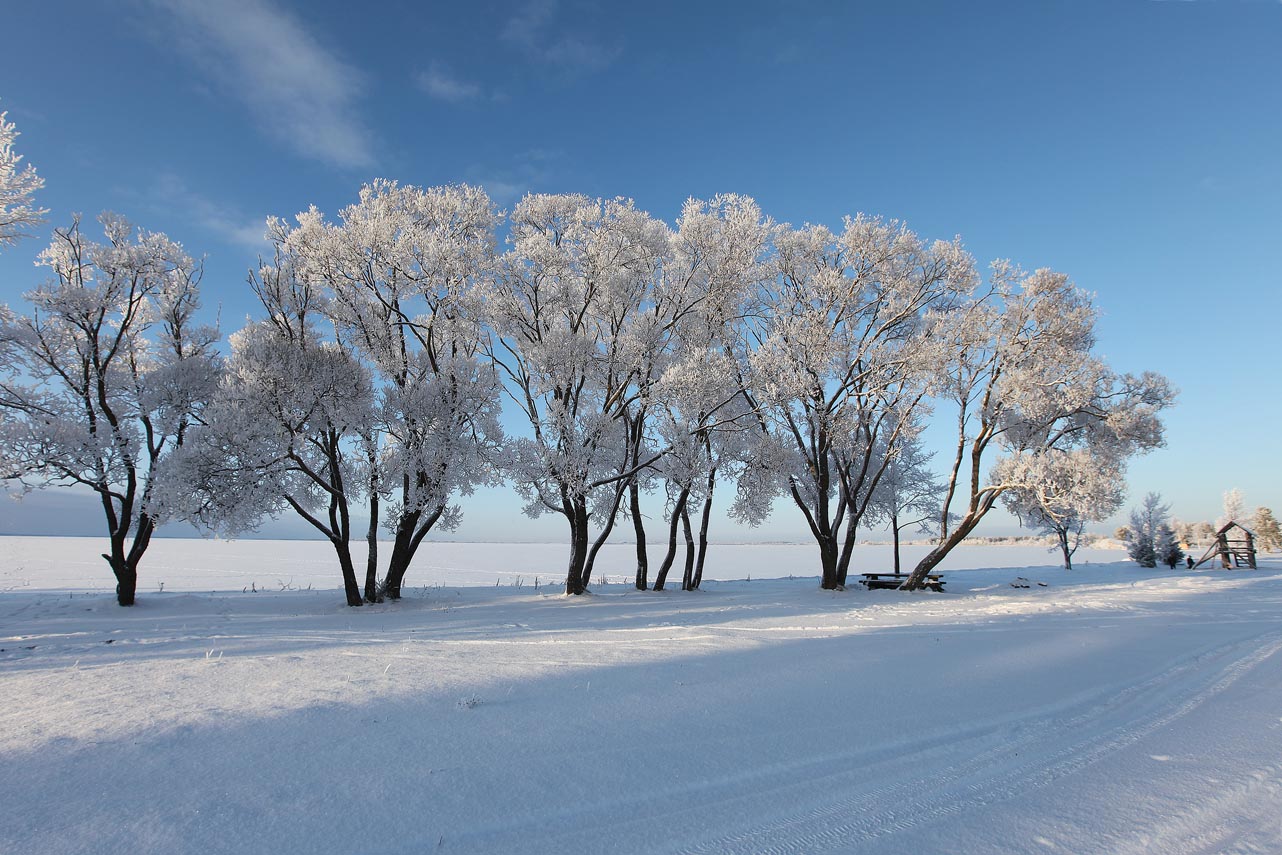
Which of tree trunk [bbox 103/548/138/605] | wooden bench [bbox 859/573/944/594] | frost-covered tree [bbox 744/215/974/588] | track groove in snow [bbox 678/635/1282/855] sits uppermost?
frost-covered tree [bbox 744/215/974/588]

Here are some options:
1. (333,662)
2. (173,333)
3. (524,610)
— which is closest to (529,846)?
(333,662)

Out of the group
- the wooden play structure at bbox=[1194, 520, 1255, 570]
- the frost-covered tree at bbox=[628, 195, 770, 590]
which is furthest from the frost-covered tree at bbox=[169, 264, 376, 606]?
the wooden play structure at bbox=[1194, 520, 1255, 570]

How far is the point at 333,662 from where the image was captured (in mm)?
7617

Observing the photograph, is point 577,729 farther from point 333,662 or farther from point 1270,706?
point 1270,706

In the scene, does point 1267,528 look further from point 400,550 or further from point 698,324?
point 400,550

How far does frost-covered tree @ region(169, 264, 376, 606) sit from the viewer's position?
1556cm

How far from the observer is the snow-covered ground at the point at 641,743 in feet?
11.5

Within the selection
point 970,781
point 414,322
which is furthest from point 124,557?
point 970,781

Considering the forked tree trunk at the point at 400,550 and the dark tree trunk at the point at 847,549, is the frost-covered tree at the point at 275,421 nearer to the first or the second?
the forked tree trunk at the point at 400,550

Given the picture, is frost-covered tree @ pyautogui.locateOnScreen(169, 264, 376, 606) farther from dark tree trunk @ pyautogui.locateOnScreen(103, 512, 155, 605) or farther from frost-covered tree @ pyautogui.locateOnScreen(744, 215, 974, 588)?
frost-covered tree @ pyautogui.locateOnScreen(744, 215, 974, 588)

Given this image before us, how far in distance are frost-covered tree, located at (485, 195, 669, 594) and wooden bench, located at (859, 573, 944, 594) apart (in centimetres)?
1137

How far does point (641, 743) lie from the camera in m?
4.87

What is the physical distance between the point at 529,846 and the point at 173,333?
21145 mm

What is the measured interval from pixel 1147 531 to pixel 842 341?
1627 inches
